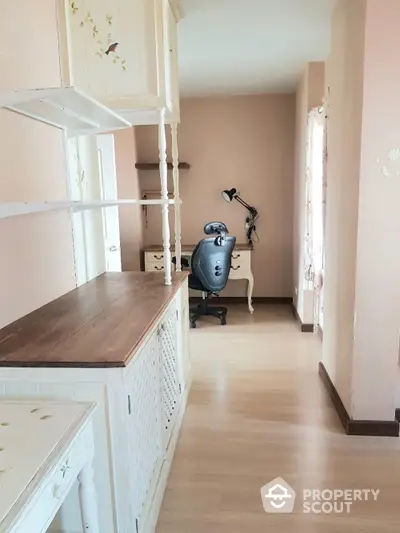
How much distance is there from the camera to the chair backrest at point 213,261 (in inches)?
173

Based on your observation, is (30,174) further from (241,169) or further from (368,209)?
(241,169)

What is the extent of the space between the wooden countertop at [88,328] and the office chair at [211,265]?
195cm

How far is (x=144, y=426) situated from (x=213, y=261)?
293cm

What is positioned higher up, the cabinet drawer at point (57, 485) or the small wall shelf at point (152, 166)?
the small wall shelf at point (152, 166)

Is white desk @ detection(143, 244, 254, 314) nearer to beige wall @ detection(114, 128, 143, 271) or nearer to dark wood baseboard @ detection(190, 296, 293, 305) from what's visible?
beige wall @ detection(114, 128, 143, 271)

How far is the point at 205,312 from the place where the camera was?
15.7 feet

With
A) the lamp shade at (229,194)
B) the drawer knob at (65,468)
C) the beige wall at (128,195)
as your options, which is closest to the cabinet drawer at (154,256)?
the beige wall at (128,195)

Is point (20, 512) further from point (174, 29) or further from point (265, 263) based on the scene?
point (265, 263)

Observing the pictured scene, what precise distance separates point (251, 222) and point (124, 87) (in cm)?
316

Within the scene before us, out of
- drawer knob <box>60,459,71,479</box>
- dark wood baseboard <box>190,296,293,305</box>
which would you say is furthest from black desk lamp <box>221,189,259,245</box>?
drawer knob <box>60,459,71,479</box>

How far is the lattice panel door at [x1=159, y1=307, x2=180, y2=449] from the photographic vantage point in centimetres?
203

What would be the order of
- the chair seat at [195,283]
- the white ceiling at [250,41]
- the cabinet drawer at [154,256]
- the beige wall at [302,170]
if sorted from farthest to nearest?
1. the cabinet drawer at [154,256]
2. the chair seat at [195,283]
3. the beige wall at [302,170]
4. the white ceiling at [250,41]

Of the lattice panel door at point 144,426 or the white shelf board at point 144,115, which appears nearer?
the lattice panel door at point 144,426

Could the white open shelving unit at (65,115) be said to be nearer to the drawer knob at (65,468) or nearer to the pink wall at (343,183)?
the drawer knob at (65,468)
